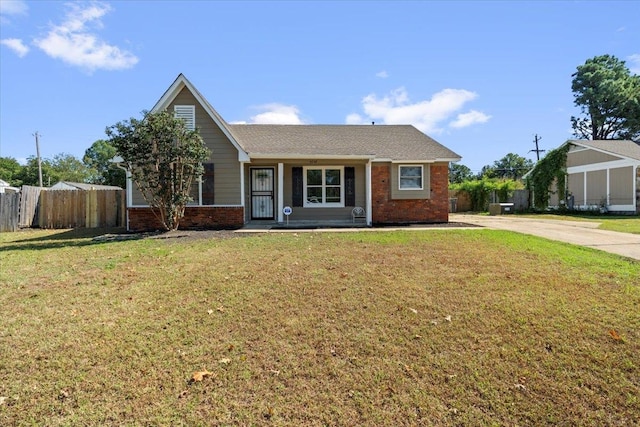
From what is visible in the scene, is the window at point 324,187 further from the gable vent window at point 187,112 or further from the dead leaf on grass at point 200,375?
the dead leaf on grass at point 200,375

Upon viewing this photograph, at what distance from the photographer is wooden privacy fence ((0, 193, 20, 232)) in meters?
14.5

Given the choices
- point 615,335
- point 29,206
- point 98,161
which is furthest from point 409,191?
point 98,161

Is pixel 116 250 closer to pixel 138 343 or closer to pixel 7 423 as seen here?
pixel 138 343

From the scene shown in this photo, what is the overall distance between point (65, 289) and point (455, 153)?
1460 centimetres

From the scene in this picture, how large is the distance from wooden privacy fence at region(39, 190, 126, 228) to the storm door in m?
5.91

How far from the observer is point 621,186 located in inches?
899

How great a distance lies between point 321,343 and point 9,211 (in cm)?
1666

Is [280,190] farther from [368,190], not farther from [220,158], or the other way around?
[368,190]

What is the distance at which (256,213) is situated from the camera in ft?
51.0

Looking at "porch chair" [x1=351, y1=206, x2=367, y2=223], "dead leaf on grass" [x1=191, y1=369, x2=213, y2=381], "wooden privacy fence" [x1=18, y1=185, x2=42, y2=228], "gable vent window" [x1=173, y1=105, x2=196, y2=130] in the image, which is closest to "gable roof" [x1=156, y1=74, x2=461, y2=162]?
"gable vent window" [x1=173, y1=105, x2=196, y2=130]

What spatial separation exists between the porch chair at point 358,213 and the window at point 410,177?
2041mm

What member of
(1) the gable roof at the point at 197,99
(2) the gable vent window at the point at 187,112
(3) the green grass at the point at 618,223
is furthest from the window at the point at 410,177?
(2) the gable vent window at the point at 187,112

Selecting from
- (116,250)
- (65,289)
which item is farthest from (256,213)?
(65,289)

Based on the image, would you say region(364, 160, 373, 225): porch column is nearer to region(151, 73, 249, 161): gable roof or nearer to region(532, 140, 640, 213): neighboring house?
region(151, 73, 249, 161): gable roof
